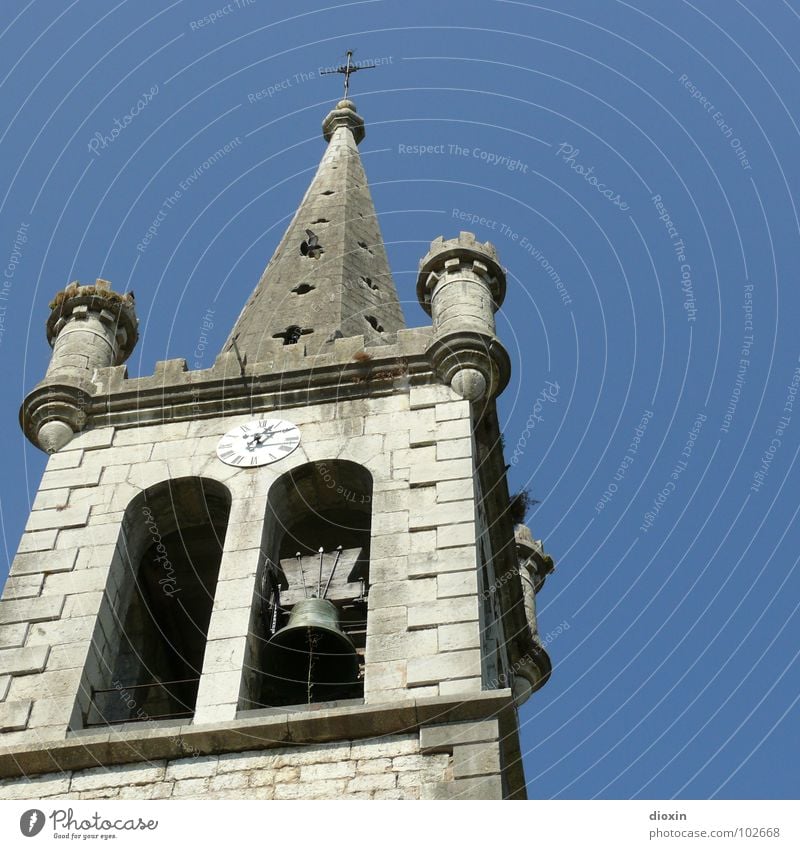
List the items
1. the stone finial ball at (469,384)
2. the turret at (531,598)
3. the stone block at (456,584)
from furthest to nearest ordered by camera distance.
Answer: the turret at (531,598) → the stone finial ball at (469,384) → the stone block at (456,584)

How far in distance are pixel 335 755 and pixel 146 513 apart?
4.78 m

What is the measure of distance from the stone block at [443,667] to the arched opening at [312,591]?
3.53ft

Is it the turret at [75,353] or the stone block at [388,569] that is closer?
the stone block at [388,569]

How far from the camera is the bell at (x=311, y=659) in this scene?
15.8 meters

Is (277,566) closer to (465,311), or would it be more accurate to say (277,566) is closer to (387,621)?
(387,621)

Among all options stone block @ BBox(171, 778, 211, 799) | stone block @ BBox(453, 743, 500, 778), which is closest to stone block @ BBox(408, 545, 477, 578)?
stone block @ BBox(453, 743, 500, 778)

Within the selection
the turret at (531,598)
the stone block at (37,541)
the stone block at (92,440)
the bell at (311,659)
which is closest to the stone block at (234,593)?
the bell at (311,659)

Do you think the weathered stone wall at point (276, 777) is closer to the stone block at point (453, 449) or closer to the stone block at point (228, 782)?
the stone block at point (228, 782)

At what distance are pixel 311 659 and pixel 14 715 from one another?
2.65 m

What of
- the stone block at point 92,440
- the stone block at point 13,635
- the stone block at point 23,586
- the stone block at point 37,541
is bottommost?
the stone block at point 13,635

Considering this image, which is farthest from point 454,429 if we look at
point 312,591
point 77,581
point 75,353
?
point 75,353

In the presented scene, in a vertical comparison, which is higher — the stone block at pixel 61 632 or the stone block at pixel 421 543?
the stone block at pixel 421 543

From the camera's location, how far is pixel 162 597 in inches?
745

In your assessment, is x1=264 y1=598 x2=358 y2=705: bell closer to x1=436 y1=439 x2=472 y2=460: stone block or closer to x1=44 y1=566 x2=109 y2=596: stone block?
x1=44 y1=566 x2=109 y2=596: stone block
